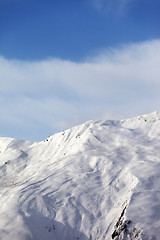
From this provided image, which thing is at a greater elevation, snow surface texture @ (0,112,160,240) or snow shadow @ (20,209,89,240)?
snow surface texture @ (0,112,160,240)

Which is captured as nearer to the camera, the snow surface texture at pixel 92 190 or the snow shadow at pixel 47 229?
the snow surface texture at pixel 92 190

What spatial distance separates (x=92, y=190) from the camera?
1328 inches

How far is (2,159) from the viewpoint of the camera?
180ft

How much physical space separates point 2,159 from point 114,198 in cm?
2952

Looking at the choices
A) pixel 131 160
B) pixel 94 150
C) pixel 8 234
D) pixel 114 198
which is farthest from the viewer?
pixel 94 150

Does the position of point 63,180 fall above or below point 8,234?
above

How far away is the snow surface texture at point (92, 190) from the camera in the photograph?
2686cm

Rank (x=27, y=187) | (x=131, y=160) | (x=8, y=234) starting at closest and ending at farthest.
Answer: (x=8, y=234) → (x=27, y=187) → (x=131, y=160)

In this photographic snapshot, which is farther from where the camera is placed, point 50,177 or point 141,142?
point 141,142

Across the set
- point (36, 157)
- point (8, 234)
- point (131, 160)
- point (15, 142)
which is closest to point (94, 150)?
point (131, 160)

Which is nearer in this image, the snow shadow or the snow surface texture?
the snow surface texture

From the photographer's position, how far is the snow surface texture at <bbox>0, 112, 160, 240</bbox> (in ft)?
88.1

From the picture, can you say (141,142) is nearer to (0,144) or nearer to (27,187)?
(27,187)

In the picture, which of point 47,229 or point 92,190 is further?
point 92,190
